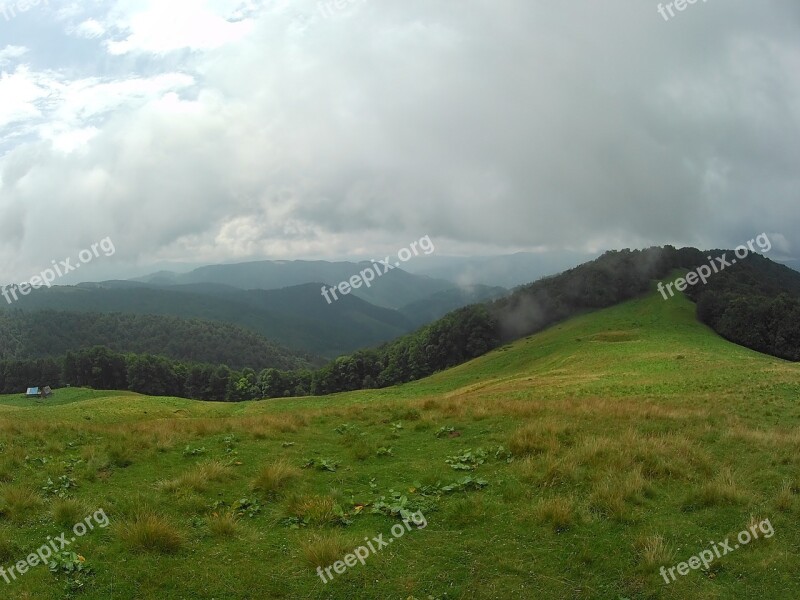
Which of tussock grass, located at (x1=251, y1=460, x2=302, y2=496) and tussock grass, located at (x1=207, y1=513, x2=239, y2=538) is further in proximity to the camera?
tussock grass, located at (x1=251, y1=460, x2=302, y2=496)

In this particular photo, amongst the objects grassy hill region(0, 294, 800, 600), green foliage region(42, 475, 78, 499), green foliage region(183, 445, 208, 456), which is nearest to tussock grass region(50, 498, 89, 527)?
grassy hill region(0, 294, 800, 600)

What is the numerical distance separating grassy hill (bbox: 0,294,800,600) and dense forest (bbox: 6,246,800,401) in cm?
8833

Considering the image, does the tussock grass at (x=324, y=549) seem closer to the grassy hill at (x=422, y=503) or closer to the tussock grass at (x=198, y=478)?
the grassy hill at (x=422, y=503)

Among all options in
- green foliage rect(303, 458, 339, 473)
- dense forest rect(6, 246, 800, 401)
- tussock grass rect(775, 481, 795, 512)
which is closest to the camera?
tussock grass rect(775, 481, 795, 512)

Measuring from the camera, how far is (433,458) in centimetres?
1286

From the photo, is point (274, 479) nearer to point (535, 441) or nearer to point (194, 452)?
point (194, 452)

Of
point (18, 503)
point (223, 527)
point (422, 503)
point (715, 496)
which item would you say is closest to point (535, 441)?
point (715, 496)

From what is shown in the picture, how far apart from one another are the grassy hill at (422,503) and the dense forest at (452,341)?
290 feet

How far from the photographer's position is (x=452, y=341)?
114500mm

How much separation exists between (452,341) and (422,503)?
10583 cm

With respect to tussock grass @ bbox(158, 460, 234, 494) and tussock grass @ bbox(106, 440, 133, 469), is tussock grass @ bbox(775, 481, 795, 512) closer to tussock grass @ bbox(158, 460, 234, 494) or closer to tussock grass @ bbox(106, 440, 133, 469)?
tussock grass @ bbox(158, 460, 234, 494)

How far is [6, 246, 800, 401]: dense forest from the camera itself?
370 ft

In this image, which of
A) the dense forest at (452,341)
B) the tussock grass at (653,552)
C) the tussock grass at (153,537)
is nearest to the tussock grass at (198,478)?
the tussock grass at (153,537)

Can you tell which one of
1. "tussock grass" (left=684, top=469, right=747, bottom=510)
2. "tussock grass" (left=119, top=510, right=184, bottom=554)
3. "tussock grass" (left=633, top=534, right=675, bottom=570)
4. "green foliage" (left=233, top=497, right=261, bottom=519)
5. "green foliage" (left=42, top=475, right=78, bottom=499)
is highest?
"green foliage" (left=42, top=475, right=78, bottom=499)
